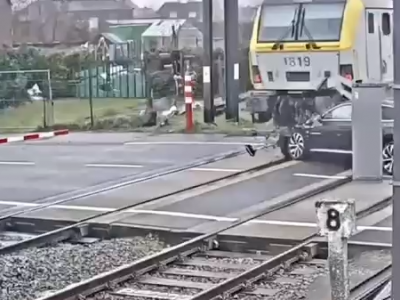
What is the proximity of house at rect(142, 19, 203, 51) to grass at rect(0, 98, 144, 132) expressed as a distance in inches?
158

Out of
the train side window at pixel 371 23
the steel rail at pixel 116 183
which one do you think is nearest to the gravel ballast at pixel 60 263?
the steel rail at pixel 116 183

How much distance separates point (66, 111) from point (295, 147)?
13390mm

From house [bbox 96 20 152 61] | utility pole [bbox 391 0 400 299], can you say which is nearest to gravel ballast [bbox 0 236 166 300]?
utility pole [bbox 391 0 400 299]

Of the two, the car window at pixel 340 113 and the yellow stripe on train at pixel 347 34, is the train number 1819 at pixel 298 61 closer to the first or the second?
the yellow stripe on train at pixel 347 34

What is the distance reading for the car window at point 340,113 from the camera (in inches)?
683

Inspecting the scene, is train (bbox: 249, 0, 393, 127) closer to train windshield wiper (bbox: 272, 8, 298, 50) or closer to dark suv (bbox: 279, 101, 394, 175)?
train windshield wiper (bbox: 272, 8, 298, 50)

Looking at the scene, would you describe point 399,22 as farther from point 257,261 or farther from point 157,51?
point 157,51

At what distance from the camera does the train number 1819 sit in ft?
72.1

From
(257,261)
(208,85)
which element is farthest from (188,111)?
(257,261)

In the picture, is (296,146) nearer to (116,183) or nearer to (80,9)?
(116,183)

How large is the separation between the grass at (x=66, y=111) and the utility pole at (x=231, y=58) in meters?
4.15

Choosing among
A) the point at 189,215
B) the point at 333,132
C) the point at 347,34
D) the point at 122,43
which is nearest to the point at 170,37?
the point at 122,43

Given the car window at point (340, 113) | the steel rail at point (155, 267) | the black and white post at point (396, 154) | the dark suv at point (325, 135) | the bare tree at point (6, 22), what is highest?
the bare tree at point (6, 22)

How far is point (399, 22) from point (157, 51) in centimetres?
2878
